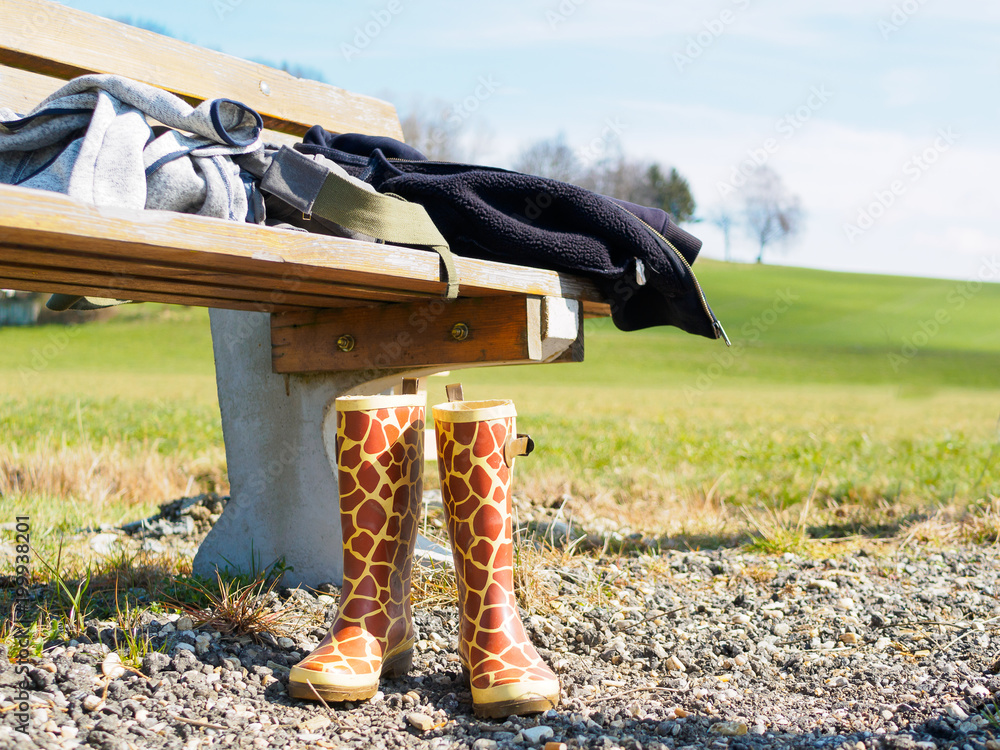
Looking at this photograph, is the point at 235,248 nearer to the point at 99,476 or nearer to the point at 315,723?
the point at 315,723

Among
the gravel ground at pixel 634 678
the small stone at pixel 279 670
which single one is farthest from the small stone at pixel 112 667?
the small stone at pixel 279 670

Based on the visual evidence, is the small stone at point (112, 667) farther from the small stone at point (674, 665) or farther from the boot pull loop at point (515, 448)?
the small stone at point (674, 665)

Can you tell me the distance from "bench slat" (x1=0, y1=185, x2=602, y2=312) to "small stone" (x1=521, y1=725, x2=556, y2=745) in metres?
0.95

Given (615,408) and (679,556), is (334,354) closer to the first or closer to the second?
(679,556)

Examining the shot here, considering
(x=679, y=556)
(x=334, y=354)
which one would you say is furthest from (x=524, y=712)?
(x=679, y=556)

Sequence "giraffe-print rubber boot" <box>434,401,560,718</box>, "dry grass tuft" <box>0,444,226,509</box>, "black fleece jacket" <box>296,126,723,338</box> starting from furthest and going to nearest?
"dry grass tuft" <box>0,444,226,509</box> → "black fleece jacket" <box>296,126,723,338</box> → "giraffe-print rubber boot" <box>434,401,560,718</box>

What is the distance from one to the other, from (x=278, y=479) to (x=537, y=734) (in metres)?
1.24

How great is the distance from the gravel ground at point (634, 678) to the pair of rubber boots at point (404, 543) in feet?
0.28

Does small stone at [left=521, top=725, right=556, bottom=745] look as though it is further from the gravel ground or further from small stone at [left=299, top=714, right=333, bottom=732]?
small stone at [left=299, top=714, right=333, bottom=732]

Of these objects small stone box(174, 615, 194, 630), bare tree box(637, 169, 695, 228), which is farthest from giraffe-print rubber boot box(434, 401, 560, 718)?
bare tree box(637, 169, 695, 228)

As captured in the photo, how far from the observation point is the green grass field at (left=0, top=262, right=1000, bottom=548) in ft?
13.5

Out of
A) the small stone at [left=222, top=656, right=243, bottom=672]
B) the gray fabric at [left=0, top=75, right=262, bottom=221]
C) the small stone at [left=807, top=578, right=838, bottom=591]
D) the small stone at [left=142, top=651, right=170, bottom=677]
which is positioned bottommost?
the small stone at [left=807, top=578, right=838, bottom=591]

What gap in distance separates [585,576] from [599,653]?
1.67 ft

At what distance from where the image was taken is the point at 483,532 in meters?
1.72
